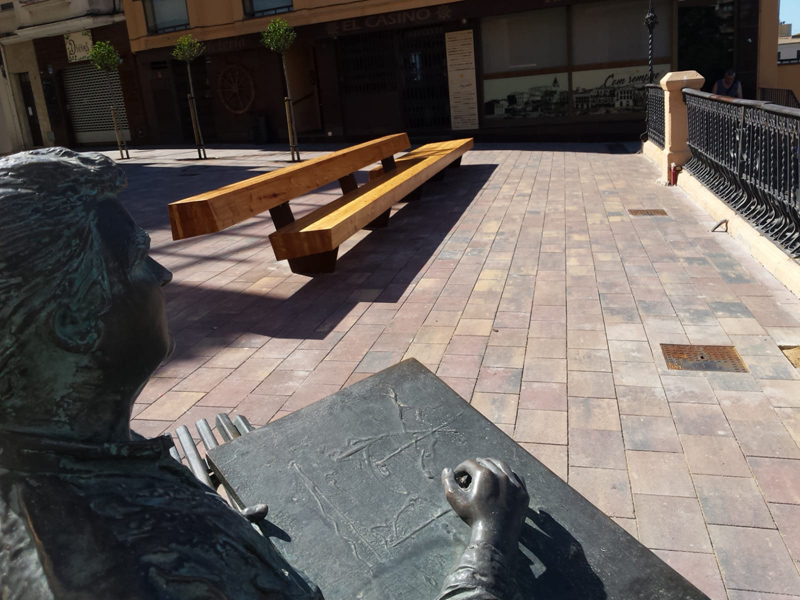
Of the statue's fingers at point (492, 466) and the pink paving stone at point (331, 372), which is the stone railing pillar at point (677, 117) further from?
the statue's fingers at point (492, 466)

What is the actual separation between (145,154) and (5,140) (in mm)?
10444

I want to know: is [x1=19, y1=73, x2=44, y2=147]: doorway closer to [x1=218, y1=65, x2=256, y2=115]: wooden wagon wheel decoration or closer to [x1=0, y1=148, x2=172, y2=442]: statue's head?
[x1=218, y1=65, x2=256, y2=115]: wooden wagon wheel decoration

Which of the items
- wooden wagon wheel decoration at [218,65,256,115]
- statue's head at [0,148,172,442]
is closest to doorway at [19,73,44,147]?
wooden wagon wheel decoration at [218,65,256,115]

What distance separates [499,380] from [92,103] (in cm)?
2629

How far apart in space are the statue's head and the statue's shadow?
36.4 inches

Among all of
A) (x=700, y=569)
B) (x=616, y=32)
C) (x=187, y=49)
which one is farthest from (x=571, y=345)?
(x=187, y=49)

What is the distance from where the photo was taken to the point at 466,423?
207 centimetres

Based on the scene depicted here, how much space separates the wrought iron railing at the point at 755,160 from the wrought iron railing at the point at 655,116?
296 cm

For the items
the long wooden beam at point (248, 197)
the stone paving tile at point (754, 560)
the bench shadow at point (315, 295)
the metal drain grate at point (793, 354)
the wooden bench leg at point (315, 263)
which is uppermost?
the long wooden beam at point (248, 197)

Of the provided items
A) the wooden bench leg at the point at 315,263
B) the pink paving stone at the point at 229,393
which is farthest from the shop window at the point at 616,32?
the pink paving stone at the point at 229,393

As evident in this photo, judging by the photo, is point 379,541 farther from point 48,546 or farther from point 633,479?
point 633,479

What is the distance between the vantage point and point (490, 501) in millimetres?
1436

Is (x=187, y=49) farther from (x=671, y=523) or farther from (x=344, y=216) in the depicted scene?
(x=671, y=523)

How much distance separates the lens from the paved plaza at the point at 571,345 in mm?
2891
